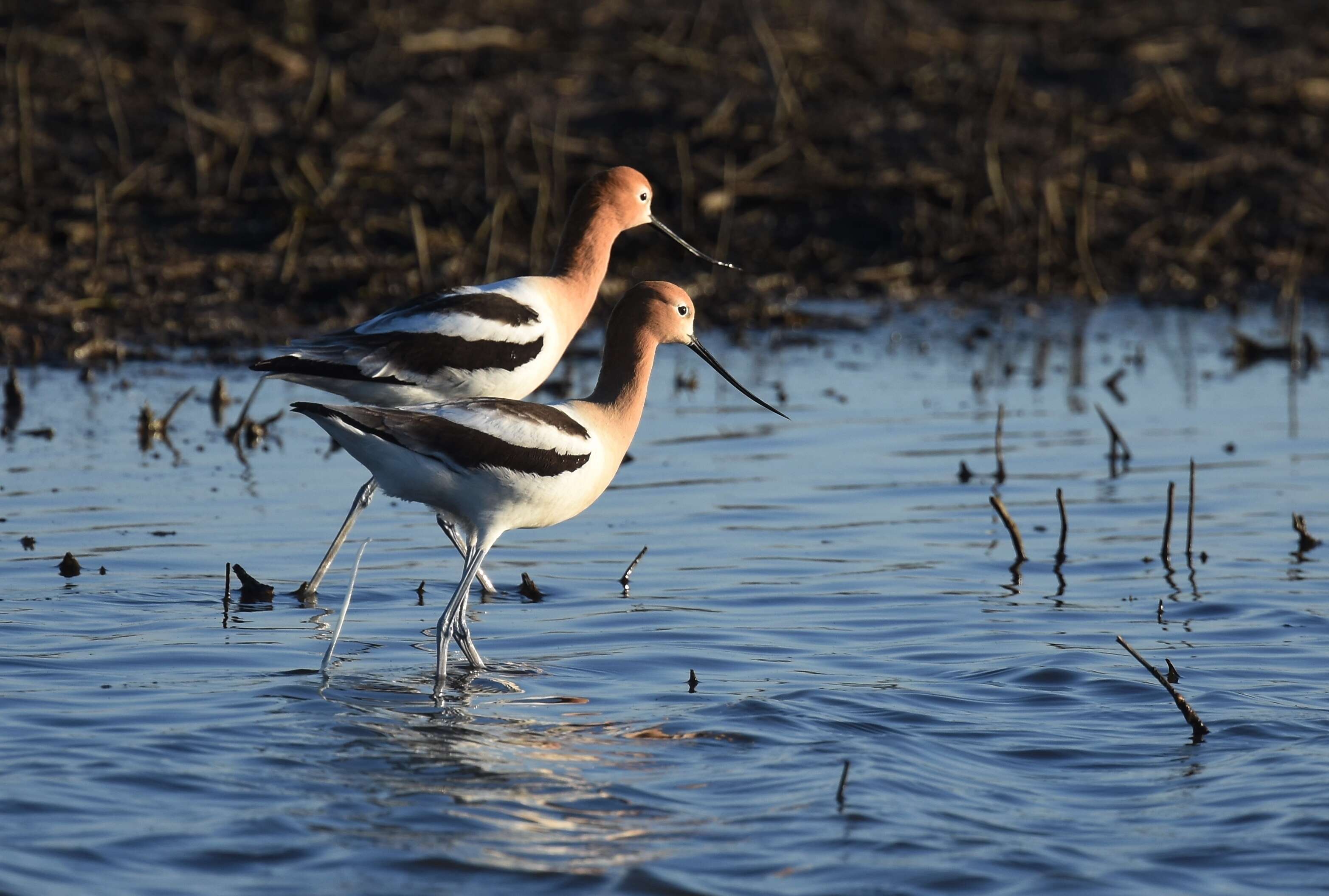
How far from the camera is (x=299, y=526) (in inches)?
334

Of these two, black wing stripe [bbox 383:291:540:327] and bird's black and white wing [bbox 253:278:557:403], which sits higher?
black wing stripe [bbox 383:291:540:327]

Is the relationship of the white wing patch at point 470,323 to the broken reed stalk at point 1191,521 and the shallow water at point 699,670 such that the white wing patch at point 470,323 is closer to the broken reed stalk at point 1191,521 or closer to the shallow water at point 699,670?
the shallow water at point 699,670

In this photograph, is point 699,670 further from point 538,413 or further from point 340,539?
point 340,539

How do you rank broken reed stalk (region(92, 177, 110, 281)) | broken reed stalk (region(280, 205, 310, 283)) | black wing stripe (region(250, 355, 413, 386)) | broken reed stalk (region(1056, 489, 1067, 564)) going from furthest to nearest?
broken reed stalk (region(280, 205, 310, 283))
broken reed stalk (region(92, 177, 110, 281))
broken reed stalk (region(1056, 489, 1067, 564))
black wing stripe (region(250, 355, 413, 386))

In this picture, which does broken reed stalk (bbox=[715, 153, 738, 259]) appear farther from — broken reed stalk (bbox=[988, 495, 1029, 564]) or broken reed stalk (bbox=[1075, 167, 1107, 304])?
broken reed stalk (bbox=[988, 495, 1029, 564])

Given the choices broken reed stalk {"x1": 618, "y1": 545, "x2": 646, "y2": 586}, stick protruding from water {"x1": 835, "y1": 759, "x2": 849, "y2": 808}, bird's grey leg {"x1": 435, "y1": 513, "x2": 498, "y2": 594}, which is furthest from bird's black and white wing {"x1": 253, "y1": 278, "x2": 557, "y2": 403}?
stick protruding from water {"x1": 835, "y1": 759, "x2": 849, "y2": 808}

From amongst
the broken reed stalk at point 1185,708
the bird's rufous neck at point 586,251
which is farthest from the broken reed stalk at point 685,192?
the broken reed stalk at point 1185,708

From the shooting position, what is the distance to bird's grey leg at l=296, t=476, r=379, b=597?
751cm

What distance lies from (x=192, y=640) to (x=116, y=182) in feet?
23.9

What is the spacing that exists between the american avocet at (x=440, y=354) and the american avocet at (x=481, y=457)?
720mm

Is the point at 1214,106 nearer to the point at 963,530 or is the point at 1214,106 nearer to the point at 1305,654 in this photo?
the point at 963,530

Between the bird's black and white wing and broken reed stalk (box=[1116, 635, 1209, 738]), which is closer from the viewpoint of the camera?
broken reed stalk (box=[1116, 635, 1209, 738])

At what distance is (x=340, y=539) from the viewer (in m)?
7.70

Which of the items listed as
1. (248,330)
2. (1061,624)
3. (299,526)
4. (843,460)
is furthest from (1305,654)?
(248,330)
